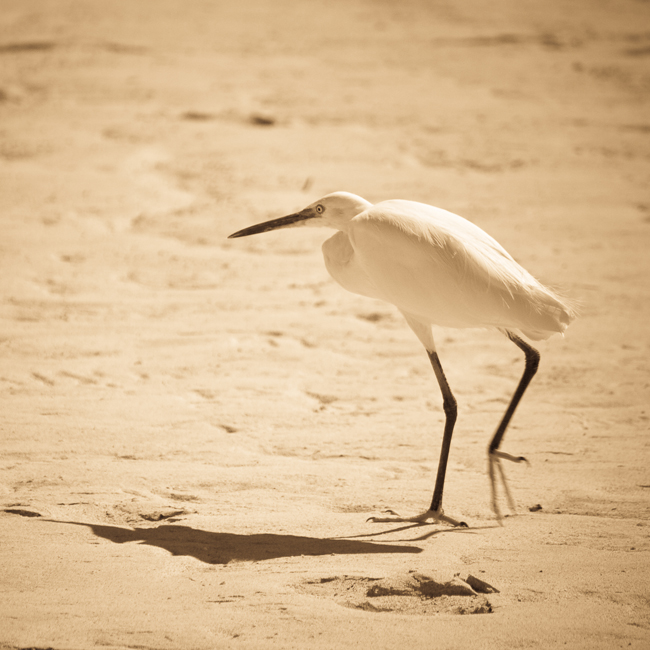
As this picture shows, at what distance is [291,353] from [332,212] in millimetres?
1138

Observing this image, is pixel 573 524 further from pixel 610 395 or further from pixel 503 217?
pixel 503 217

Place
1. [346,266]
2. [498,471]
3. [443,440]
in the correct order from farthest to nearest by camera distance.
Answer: [346,266], [498,471], [443,440]

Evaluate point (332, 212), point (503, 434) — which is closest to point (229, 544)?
point (503, 434)

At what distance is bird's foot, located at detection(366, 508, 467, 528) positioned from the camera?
3082 mm

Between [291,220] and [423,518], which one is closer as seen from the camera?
[423,518]

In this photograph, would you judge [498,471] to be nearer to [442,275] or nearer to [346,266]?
[442,275]

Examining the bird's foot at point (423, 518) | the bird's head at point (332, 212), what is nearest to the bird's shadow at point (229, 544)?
the bird's foot at point (423, 518)

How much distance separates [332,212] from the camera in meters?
3.62

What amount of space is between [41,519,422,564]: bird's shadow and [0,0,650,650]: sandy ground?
0.04 feet

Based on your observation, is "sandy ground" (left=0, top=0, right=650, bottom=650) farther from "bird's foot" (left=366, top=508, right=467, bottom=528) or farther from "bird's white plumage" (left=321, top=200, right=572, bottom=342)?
"bird's white plumage" (left=321, top=200, right=572, bottom=342)

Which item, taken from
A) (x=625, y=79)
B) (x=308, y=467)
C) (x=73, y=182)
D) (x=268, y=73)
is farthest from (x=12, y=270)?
(x=625, y=79)

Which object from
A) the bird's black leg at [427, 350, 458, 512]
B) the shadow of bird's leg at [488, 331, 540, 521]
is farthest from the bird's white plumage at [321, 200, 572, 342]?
the shadow of bird's leg at [488, 331, 540, 521]

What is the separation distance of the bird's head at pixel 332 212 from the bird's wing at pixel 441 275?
0.57 feet

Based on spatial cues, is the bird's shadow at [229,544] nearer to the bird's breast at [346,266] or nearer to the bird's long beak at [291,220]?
the bird's breast at [346,266]
